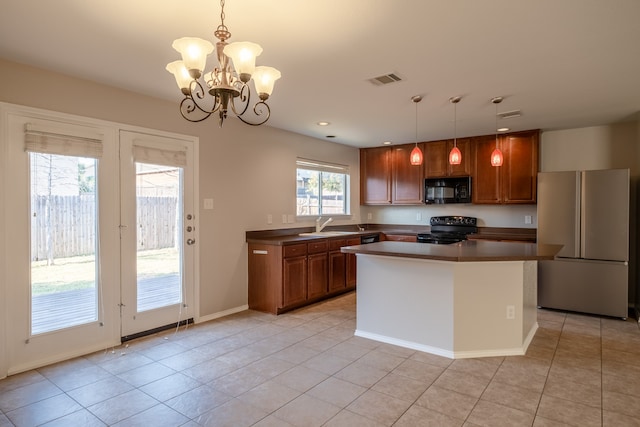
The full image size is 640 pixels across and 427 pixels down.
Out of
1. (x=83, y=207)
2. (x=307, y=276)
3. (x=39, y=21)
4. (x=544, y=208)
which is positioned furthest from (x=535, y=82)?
(x=83, y=207)

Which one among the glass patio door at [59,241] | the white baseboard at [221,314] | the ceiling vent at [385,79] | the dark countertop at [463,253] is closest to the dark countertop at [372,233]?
the white baseboard at [221,314]

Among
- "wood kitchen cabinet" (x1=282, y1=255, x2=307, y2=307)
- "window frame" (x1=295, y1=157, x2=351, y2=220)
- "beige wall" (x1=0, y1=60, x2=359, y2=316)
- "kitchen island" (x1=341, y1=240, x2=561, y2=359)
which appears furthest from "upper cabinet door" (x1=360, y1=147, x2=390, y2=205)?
"kitchen island" (x1=341, y1=240, x2=561, y2=359)

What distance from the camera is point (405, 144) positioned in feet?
20.2

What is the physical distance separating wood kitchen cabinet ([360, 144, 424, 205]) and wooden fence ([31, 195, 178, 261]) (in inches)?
155

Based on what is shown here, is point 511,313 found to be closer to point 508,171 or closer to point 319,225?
point 508,171

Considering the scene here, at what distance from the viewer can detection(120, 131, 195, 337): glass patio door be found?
3.45 m

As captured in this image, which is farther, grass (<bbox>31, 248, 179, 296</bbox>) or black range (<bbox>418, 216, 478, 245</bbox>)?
black range (<bbox>418, 216, 478, 245</bbox>)

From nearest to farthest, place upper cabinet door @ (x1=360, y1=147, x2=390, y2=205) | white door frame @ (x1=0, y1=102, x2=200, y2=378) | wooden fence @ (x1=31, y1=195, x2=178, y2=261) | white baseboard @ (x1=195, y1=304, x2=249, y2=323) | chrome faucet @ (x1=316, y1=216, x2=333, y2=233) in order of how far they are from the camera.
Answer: white door frame @ (x1=0, y1=102, x2=200, y2=378) → wooden fence @ (x1=31, y1=195, x2=178, y2=261) → white baseboard @ (x1=195, y1=304, x2=249, y2=323) → chrome faucet @ (x1=316, y1=216, x2=333, y2=233) → upper cabinet door @ (x1=360, y1=147, x2=390, y2=205)

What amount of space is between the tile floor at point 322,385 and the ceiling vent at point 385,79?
236 cm

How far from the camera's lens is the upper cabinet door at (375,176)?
635 cm

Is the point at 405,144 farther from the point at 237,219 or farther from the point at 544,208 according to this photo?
the point at 237,219

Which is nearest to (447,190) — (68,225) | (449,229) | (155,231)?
(449,229)

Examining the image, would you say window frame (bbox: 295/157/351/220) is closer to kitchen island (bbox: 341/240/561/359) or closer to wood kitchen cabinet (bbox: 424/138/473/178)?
wood kitchen cabinet (bbox: 424/138/473/178)

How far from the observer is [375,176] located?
650 cm
